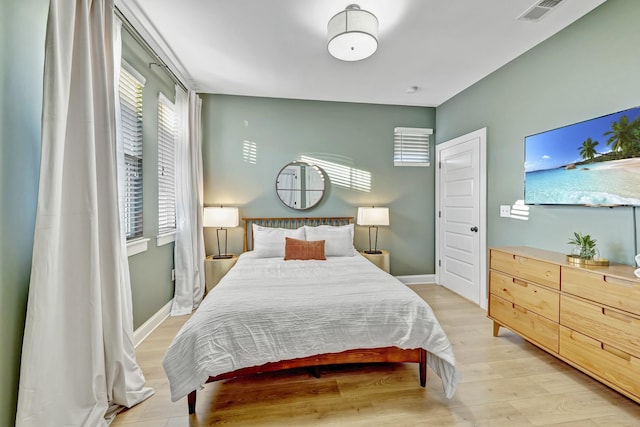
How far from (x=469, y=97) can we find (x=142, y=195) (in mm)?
3913

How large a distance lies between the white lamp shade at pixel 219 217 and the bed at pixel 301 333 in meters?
1.45

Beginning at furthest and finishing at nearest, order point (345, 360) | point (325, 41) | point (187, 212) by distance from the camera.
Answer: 1. point (187, 212)
2. point (325, 41)
3. point (345, 360)

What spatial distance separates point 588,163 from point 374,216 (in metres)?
2.21

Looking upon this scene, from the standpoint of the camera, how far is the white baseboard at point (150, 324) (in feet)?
8.34

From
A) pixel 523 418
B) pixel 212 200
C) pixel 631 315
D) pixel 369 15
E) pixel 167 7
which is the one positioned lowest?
pixel 523 418

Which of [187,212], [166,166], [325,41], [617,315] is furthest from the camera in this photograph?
[187,212]

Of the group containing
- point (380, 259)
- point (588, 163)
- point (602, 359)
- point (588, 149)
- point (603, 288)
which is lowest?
point (602, 359)

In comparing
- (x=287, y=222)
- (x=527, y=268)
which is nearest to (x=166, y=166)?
(x=287, y=222)

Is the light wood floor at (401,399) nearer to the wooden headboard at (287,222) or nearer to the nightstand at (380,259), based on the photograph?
the nightstand at (380,259)

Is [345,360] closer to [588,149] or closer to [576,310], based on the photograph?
[576,310]

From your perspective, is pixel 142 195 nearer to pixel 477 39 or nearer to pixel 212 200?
pixel 212 200

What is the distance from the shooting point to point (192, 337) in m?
1.68

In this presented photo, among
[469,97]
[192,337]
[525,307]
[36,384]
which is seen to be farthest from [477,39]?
[36,384]

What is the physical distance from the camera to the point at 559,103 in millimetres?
2529
